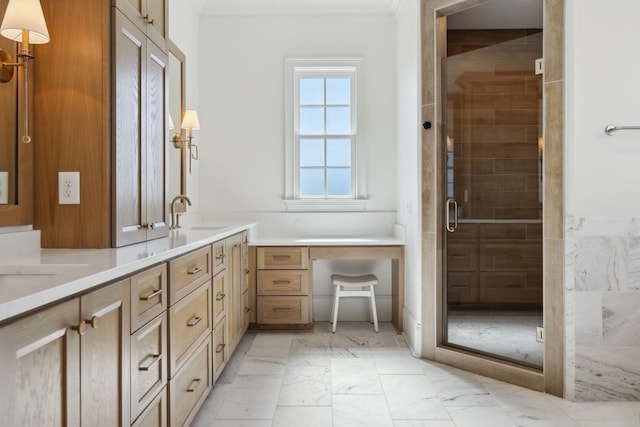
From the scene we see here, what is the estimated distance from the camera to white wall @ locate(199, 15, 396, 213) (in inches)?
164

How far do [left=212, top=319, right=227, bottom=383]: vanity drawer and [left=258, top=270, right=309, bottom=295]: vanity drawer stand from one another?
962 mm

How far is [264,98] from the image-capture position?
13.8ft

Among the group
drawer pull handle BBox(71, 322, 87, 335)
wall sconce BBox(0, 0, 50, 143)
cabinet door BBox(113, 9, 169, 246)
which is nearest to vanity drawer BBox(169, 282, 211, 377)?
cabinet door BBox(113, 9, 169, 246)

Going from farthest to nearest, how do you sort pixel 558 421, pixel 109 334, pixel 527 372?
pixel 527 372 < pixel 558 421 < pixel 109 334

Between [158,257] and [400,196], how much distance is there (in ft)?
8.87

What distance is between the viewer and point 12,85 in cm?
164

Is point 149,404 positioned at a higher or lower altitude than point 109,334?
lower

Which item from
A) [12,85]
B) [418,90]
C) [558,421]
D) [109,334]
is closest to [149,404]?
[109,334]

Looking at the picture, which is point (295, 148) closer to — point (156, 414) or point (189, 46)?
point (189, 46)

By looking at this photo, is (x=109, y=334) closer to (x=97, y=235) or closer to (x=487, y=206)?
(x=97, y=235)

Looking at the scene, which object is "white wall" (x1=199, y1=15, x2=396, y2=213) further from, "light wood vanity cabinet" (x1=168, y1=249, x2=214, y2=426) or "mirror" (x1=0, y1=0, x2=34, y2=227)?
"mirror" (x1=0, y1=0, x2=34, y2=227)

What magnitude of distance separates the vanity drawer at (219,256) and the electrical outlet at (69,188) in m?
0.83

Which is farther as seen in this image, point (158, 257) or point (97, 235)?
point (97, 235)

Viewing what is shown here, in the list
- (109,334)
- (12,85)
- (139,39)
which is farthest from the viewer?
(139,39)
